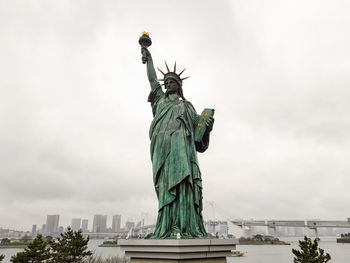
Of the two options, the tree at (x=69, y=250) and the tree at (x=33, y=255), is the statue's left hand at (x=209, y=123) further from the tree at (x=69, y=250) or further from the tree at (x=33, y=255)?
the tree at (x=33, y=255)

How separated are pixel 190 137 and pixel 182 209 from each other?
2.15m

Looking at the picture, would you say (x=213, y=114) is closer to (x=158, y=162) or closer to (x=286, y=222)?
(x=158, y=162)

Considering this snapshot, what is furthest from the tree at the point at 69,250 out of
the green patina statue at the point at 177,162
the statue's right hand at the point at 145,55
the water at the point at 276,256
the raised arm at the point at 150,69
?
the water at the point at 276,256

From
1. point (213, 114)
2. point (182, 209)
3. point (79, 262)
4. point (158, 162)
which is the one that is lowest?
point (79, 262)

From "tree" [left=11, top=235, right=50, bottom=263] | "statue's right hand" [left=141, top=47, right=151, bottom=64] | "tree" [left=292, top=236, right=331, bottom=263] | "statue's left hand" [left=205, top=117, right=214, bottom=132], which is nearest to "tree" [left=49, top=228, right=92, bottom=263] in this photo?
"tree" [left=11, top=235, right=50, bottom=263]

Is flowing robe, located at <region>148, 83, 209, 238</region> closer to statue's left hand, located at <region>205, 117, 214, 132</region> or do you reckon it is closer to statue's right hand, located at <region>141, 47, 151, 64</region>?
statue's left hand, located at <region>205, 117, 214, 132</region>

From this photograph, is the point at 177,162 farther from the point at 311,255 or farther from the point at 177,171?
the point at 311,255

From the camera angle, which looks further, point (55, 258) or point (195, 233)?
point (55, 258)

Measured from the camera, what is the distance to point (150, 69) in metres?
9.47

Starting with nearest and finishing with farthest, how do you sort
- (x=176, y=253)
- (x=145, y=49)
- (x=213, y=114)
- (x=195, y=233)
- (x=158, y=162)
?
(x=176, y=253)
(x=195, y=233)
(x=158, y=162)
(x=213, y=114)
(x=145, y=49)

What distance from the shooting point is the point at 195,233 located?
6613mm

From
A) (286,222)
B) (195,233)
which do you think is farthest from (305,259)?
(286,222)

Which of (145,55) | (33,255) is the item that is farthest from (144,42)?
(33,255)

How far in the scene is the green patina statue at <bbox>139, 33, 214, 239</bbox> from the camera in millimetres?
6730
